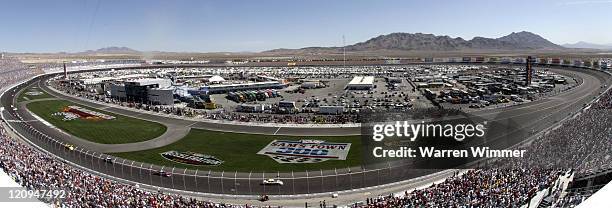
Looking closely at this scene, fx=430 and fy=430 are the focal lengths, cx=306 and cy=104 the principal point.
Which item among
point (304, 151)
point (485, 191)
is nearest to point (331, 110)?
point (304, 151)

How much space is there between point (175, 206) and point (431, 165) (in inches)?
368

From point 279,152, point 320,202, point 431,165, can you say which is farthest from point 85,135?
point 431,165

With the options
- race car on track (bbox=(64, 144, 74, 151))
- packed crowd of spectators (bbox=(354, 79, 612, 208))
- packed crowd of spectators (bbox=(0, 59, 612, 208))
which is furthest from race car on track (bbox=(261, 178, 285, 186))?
race car on track (bbox=(64, 144, 74, 151))

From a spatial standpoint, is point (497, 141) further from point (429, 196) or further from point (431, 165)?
point (429, 196)

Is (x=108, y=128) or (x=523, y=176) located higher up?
(x=523, y=176)

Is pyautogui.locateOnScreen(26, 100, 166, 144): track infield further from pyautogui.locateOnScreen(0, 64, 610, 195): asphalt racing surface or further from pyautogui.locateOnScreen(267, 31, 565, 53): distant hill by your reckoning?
pyautogui.locateOnScreen(267, 31, 565, 53): distant hill

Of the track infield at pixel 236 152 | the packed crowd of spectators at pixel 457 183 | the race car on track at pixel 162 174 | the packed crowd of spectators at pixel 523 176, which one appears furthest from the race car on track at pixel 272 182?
the race car on track at pixel 162 174

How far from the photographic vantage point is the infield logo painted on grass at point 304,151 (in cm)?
1908

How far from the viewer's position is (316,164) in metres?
18.1

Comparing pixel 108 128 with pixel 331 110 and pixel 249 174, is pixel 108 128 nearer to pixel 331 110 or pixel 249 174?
pixel 249 174

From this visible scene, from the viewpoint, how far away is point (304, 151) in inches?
801

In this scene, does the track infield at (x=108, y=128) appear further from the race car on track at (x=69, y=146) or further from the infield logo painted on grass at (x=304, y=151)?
the infield logo painted on grass at (x=304, y=151)

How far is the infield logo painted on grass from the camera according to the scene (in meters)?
19.1

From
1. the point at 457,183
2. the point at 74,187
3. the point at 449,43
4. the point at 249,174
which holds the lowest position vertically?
the point at 249,174
